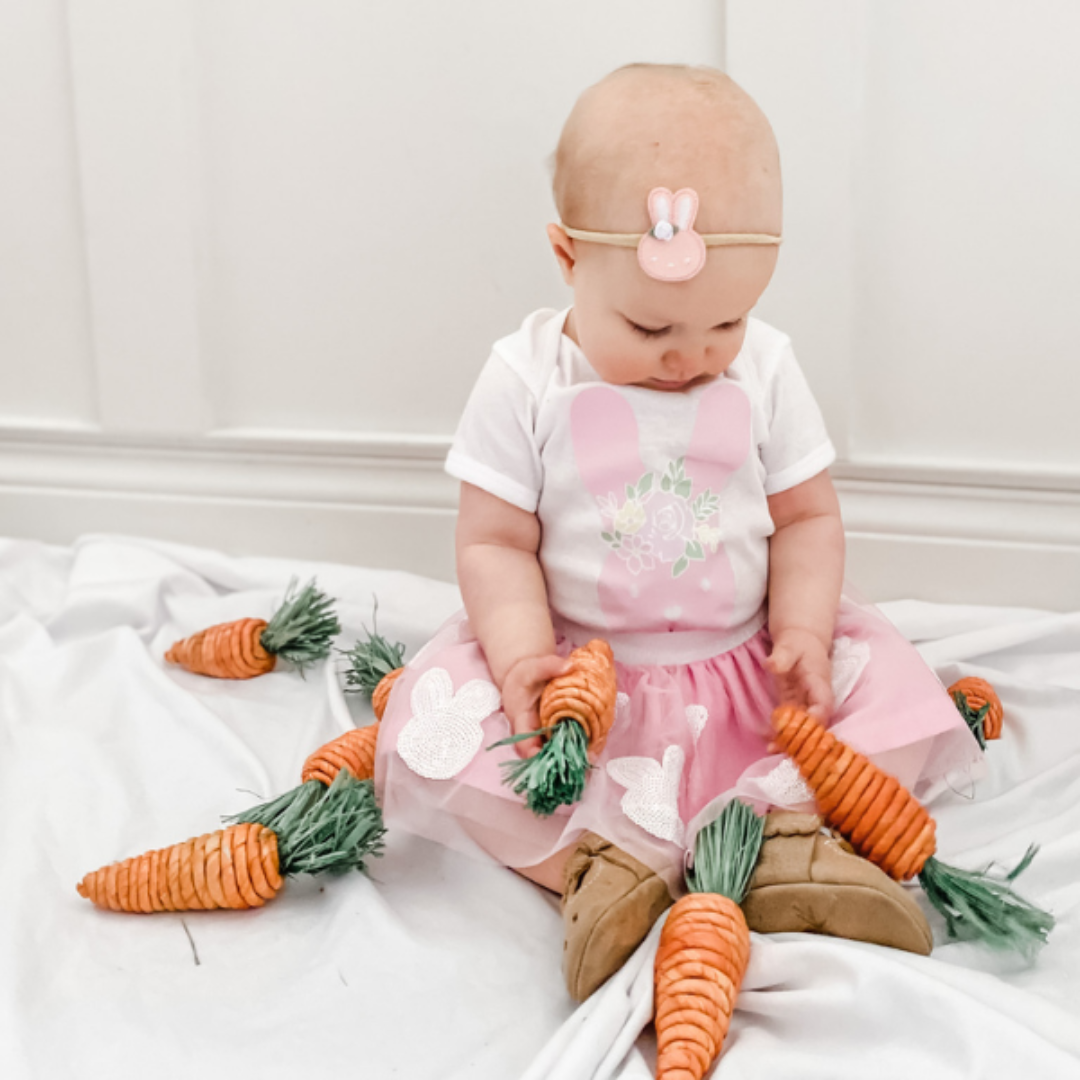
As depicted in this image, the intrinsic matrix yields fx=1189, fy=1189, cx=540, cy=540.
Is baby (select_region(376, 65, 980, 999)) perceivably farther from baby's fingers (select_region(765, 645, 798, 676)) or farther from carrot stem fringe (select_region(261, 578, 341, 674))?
carrot stem fringe (select_region(261, 578, 341, 674))

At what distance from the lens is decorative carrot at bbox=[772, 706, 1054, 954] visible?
708 millimetres

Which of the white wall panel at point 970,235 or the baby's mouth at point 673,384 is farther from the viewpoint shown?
the white wall panel at point 970,235

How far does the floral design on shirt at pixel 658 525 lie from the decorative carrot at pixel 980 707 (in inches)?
9.7

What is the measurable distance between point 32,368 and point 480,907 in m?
0.92

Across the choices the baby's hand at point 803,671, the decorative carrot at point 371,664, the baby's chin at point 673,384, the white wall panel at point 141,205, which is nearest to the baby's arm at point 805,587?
the baby's hand at point 803,671

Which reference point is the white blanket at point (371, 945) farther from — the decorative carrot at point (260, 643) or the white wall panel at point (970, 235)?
the white wall panel at point (970, 235)

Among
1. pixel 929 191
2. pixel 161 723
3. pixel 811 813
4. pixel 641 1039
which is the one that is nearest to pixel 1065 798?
pixel 811 813

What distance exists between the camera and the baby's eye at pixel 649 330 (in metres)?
0.81

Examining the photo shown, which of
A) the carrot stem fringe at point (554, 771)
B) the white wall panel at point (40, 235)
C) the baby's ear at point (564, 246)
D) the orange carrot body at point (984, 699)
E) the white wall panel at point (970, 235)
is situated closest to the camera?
the carrot stem fringe at point (554, 771)

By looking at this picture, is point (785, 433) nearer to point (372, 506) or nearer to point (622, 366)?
point (622, 366)

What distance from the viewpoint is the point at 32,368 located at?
139cm

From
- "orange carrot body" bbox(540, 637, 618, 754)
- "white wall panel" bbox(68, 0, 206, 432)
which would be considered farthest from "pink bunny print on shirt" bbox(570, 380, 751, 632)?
"white wall panel" bbox(68, 0, 206, 432)

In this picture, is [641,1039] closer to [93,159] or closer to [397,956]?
[397,956]

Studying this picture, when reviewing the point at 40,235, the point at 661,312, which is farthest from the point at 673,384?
the point at 40,235
